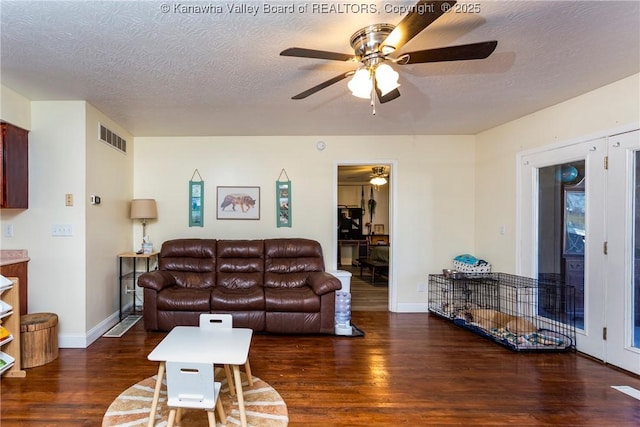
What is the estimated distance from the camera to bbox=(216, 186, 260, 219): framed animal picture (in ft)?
13.8

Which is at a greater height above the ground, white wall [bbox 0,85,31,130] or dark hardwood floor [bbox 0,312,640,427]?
white wall [bbox 0,85,31,130]

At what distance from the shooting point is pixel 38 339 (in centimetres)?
255

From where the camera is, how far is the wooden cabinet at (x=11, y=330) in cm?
235

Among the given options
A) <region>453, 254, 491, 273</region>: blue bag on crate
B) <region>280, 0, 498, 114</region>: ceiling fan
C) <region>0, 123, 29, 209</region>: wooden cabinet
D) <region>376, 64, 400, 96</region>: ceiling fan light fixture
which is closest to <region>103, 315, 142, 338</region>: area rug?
<region>0, 123, 29, 209</region>: wooden cabinet

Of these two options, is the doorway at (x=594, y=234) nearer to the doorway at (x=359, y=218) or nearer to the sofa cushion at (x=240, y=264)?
the sofa cushion at (x=240, y=264)

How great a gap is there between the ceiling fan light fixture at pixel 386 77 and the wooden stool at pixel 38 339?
3.27 metres

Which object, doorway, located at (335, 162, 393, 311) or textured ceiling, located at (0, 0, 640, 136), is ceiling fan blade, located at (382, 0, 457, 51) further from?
doorway, located at (335, 162, 393, 311)

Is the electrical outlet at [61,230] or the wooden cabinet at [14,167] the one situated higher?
the wooden cabinet at [14,167]

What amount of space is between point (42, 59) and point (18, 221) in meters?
1.66

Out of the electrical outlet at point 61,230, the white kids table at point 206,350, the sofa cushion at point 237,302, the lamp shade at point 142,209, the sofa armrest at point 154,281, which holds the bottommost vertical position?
the sofa cushion at point 237,302

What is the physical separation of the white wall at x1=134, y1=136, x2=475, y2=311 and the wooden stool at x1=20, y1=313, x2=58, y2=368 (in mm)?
1726

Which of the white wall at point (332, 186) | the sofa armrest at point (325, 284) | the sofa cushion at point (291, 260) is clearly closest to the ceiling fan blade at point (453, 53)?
the sofa armrest at point (325, 284)

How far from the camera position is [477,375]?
2.46m

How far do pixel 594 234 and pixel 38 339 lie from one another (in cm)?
486
